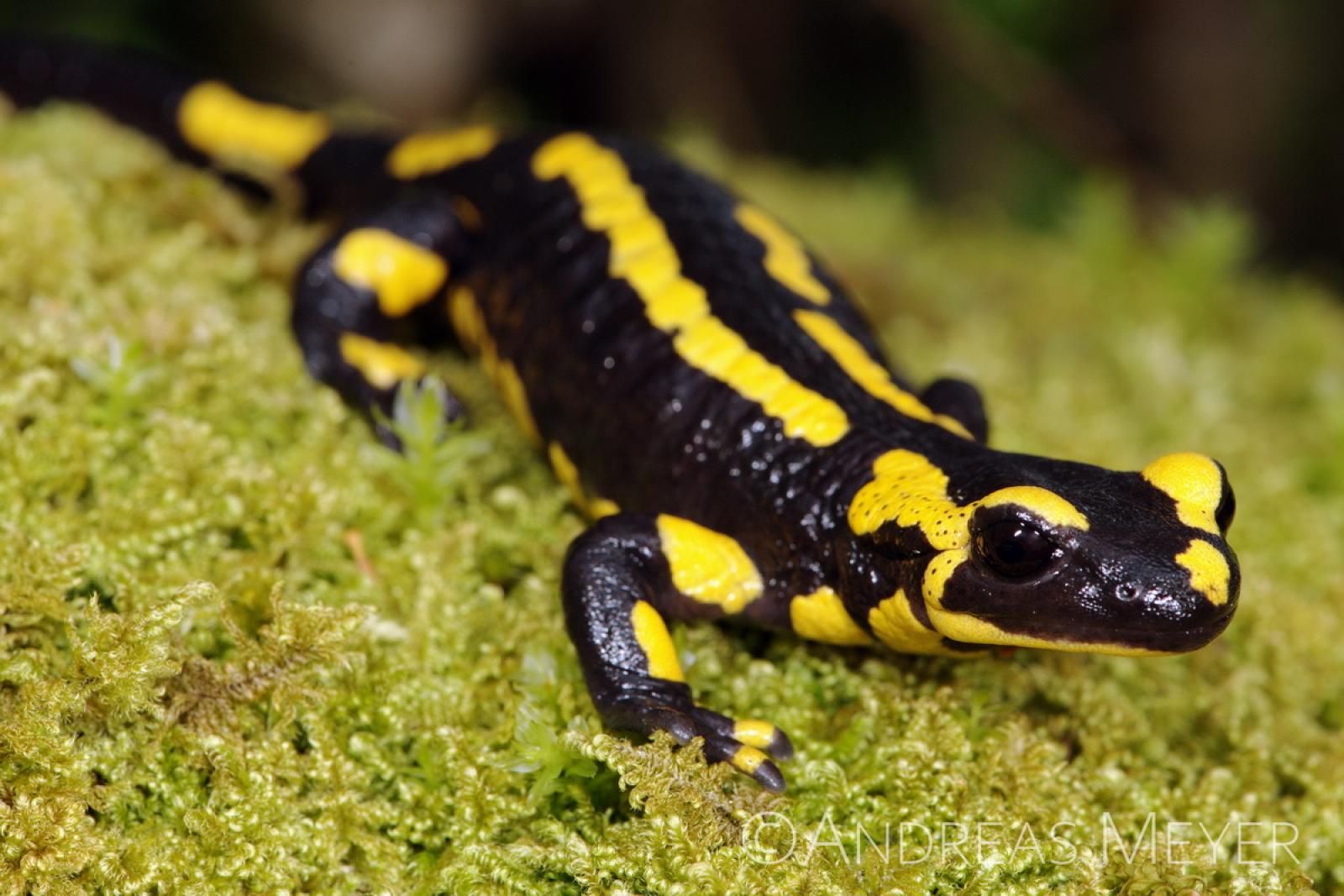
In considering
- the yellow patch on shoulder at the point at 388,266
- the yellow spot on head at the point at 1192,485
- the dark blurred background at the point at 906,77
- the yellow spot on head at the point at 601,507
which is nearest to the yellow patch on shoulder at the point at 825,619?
the yellow spot on head at the point at 601,507

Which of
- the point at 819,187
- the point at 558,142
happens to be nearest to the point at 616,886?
the point at 558,142

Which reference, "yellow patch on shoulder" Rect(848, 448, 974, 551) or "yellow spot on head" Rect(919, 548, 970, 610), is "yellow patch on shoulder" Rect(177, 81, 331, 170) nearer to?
"yellow patch on shoulder" Rect(848, 448, 974, 551)

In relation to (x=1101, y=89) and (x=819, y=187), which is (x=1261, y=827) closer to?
(x=819, y=187)

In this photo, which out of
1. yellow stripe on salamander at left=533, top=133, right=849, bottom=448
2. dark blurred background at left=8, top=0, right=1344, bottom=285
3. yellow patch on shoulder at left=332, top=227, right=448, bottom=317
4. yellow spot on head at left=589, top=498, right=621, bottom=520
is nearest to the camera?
yellow stripe on salamander at left=533, top=133, right=849, bottom=448

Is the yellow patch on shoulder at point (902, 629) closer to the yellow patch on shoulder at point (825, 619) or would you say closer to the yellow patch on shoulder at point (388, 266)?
the yellow patch on shoulder at point (825, 619)

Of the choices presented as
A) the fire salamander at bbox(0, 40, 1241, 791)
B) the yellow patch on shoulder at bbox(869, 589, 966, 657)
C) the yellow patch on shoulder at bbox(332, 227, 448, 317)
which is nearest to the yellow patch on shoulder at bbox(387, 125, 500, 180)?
the fire salamander at bbox(0, 40, 1241, 791)
